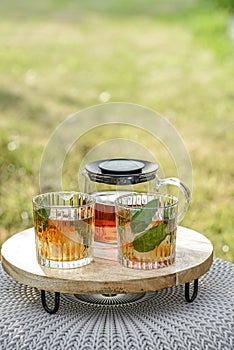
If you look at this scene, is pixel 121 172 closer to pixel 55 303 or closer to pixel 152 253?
pixel 152 253

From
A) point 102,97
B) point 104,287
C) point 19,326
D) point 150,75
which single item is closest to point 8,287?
point 19,326

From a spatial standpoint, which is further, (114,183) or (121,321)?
(114,183)

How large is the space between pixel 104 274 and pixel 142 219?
0.15 m

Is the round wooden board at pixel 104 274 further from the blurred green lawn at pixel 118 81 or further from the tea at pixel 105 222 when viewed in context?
the blurred green lawn at pixel 118 81

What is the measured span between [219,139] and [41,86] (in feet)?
6.89

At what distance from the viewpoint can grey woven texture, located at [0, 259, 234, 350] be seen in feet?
4.63

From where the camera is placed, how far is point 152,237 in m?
1.52

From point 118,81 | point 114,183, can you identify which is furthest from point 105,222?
point 118,81

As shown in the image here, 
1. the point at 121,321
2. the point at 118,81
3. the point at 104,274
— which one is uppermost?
the point at 118,81

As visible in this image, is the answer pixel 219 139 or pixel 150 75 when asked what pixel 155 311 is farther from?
pixel 150 75

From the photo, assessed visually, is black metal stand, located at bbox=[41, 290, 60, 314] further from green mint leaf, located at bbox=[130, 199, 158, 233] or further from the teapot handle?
the teapot handle

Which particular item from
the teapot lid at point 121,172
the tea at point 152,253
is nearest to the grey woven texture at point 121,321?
the tea at point 152,253

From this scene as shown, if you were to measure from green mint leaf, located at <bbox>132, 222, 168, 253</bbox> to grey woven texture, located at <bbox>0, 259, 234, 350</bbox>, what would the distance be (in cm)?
15

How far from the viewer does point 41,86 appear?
6047 millimetres
